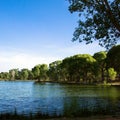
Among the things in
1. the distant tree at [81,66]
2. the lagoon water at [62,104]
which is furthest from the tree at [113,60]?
the lagoon water at [62,104]

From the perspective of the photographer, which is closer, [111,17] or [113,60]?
[111,17]

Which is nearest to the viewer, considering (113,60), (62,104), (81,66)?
(62,104)

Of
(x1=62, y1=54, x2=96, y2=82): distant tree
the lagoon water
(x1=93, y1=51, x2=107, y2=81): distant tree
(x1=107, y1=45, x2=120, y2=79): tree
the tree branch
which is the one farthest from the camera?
(x1=62, y1=54, x2=96, y2=82): distant tree

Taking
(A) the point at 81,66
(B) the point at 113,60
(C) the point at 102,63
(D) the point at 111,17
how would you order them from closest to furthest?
(D) the point at 111,17
(B) the point at 113,60
(C) the point at 102,63
(A) the point at 81,66

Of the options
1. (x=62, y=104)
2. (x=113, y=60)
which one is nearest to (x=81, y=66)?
(x=113, y=60)

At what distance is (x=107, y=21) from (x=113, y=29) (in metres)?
1.22

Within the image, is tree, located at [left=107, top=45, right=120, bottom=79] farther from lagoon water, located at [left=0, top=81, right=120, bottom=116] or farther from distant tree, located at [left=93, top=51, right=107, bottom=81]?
lagoon water, located at [left=0, top=81, right=120, bottom=116]

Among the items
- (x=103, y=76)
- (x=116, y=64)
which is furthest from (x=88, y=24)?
(x=103, y=76)

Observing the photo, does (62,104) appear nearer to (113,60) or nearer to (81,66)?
(113,60)

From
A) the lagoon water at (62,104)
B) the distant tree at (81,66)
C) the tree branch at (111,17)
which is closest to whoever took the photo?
the tree branch at (111,17)

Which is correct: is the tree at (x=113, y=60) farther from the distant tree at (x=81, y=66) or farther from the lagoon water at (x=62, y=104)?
the lagoon water at (x=62, y=104)

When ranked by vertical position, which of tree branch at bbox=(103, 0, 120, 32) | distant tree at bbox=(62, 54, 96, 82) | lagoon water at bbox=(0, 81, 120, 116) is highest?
distant tree at bbox=(62, 54, 96, 82)

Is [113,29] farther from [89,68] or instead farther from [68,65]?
[68,65]

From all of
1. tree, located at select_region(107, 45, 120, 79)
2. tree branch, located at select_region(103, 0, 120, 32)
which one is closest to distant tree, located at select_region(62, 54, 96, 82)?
tree, located at select_region(107, 45, 120, 79)
